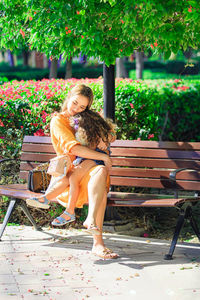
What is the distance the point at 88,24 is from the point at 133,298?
2.13 meters

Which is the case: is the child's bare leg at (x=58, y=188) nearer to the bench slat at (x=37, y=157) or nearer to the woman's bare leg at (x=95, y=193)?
the woman's bare leg at (x=95, y=193)

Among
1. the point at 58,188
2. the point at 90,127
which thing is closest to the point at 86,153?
the point at 90,127

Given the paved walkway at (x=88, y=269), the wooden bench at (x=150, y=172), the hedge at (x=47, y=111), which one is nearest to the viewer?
the paved walkway at (x=88, y=269)

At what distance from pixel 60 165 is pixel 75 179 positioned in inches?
7.1

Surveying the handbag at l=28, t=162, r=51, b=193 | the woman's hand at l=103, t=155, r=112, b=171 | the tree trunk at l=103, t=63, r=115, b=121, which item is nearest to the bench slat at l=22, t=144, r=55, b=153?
the handbag at l=28, t=162, r=51, b=193

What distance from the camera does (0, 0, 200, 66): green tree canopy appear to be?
12.4 feet

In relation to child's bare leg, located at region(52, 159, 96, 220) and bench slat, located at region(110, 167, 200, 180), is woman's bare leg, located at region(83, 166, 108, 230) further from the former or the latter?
bench slat, located at region(110, 167, 200, 180)

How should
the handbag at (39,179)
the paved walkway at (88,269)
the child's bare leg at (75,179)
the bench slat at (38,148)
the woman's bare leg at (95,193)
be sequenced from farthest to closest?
the bench slat at (38,148)
the handbag at (39,179)
the child's bare leg at (75,179)
the woman's bare leg at (95,193)
the paved walkway at (88,269)

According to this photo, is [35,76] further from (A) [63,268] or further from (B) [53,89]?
(A) [63,268]

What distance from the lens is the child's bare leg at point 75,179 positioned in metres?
4.57

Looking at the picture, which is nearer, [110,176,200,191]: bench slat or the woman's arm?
the woman's arm

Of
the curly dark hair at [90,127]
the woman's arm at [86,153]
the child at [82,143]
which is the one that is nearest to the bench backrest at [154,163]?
the child at [82,143]

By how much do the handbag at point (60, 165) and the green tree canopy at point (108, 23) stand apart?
92 cm

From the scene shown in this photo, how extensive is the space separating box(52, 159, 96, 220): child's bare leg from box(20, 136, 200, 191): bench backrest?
57 cm
